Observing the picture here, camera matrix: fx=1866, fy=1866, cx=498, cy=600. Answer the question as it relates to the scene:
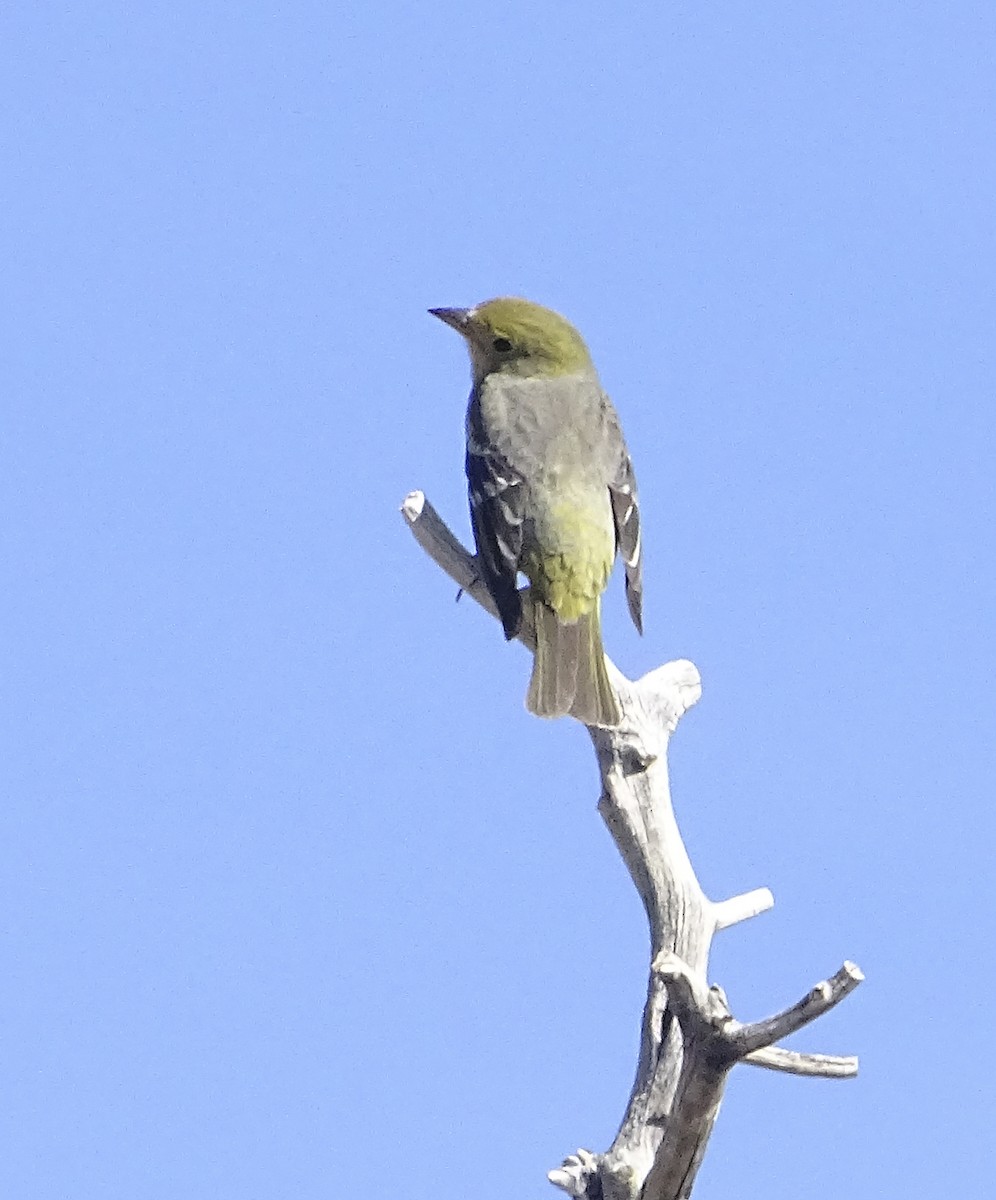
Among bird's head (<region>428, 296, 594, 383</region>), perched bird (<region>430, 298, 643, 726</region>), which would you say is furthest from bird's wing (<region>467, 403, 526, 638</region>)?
bird's head (<region>428, 296, 594, 383</region>)

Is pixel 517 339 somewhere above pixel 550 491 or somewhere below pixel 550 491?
above

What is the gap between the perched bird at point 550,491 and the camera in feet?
25.0

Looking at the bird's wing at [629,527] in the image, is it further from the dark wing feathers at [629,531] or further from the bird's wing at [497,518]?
the bird's wing at [497,518]

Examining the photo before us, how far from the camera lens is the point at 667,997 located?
6047 millimetres

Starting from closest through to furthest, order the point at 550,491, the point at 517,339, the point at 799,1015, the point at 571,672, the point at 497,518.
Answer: the point at 799,1015 < the point at 571,672 < the point at 497,518 < the point at 550,491 < the point at 517,339

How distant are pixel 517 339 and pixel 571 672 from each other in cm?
220

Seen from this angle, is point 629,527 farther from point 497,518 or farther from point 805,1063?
point 805,1063

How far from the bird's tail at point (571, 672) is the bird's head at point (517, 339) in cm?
159

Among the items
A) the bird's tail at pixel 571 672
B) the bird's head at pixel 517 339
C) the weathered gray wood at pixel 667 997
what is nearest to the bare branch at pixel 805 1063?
the weathered gray wood at pixel 667 997

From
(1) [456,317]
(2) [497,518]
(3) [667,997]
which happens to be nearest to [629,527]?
(2) [497,518]

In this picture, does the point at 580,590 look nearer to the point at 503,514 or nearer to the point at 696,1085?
the point at 503,514

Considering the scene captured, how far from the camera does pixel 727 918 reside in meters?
6.71

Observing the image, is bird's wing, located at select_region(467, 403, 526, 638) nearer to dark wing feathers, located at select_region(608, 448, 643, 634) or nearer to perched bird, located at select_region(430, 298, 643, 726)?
perched bird, located at select_region(430, 298, 643, 726)

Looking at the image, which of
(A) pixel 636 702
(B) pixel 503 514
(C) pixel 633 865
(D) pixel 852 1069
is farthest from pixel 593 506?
(D) pixel 852 1069
